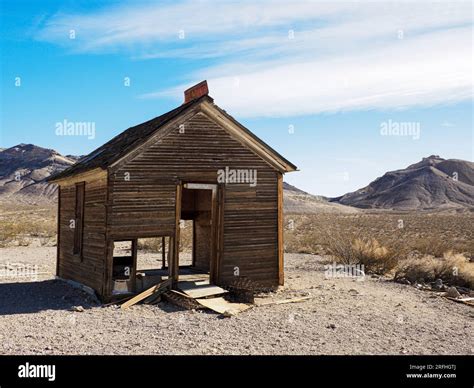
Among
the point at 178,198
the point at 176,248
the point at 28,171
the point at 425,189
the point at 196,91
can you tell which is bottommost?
the point at 176,248

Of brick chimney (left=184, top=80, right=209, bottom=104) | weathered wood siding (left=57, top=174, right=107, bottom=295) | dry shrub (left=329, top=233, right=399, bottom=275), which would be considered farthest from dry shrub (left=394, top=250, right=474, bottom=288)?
weathered wood siding (left=57, top=174, right=107, bottom=295)

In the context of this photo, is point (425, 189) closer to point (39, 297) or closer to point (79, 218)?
point (79, 218)

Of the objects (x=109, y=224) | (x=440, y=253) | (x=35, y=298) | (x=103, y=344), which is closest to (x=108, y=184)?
(x=109, y=224)

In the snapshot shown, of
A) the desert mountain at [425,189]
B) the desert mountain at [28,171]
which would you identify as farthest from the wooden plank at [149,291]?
the desert mountain at [425,189]

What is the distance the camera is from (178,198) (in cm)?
1157

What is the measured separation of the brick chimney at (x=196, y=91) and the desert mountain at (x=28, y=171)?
90.0m

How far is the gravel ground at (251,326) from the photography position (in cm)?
780

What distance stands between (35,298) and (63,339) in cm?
402

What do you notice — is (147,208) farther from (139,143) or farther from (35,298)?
(35,298)

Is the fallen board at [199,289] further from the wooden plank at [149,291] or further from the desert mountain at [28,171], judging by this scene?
the desert mountain at [28,171]

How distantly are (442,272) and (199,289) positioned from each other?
7.74 m

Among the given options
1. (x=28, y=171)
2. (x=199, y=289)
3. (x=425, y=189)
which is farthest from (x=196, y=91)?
(x=425, y=189)

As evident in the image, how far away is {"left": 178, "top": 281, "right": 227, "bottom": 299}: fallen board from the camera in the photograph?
431 inches

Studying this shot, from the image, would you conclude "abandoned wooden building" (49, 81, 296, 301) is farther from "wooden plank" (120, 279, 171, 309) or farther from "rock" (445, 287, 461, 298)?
"rock" (445, 287, 461, 298)
